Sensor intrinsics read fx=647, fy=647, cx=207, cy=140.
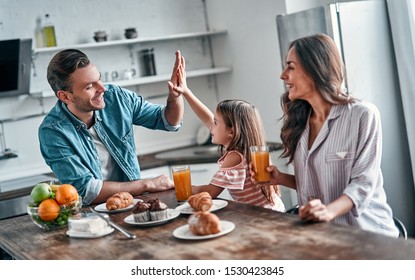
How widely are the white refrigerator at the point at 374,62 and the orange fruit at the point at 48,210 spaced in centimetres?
215

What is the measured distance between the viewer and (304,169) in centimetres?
240

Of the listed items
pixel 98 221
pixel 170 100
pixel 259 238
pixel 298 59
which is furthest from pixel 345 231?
pixel 170 100

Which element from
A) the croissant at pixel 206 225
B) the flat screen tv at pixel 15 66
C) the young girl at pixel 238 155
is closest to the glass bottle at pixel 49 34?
the flat screen tv at pixel 15 66

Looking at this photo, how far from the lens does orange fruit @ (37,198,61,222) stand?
2.35 metres

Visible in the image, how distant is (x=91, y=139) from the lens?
9.71ft

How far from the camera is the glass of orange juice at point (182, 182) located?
8.34 ft

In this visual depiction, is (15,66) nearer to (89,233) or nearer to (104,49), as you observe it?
(104,49)

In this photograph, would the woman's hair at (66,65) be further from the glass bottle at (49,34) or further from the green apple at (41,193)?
the glass bottle at (49,34)

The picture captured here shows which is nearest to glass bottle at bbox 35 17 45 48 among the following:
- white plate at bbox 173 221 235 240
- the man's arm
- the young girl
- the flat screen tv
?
the flat screen tv

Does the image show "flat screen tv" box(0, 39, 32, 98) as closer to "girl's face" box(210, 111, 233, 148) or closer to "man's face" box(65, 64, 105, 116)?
"man's face" box(65, 64, 105, 116)

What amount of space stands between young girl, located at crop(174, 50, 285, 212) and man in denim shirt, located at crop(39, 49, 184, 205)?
36 centimetres

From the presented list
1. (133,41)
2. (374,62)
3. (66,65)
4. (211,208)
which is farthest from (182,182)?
(133,41)

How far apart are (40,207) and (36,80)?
2.46 m

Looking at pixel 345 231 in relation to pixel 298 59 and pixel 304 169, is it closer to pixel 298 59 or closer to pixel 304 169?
pixel 304 169
